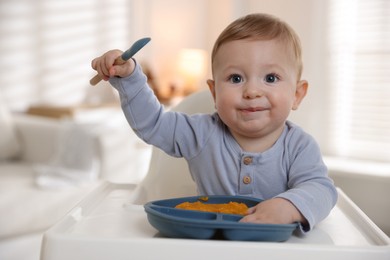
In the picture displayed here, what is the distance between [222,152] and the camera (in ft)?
3.04

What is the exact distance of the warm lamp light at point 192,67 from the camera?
3967 millimetres

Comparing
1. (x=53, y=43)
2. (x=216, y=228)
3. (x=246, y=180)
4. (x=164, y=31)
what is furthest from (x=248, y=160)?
(x=164, y=31)

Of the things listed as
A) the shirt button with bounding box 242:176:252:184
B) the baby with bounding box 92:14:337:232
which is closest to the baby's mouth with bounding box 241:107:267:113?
the baby with bounding box 92:14:337:232

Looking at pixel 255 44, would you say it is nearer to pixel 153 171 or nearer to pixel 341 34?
pixel 153 171

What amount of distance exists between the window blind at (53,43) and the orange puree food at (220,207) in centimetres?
310

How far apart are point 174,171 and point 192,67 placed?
286 centimetres

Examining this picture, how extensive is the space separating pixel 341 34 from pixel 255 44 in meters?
1.86

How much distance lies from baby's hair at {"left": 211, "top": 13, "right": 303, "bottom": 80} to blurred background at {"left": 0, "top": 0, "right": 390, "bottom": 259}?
1431 millimetres

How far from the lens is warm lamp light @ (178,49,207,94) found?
13.0ft

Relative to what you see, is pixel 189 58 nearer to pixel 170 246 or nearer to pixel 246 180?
pixel 246 180

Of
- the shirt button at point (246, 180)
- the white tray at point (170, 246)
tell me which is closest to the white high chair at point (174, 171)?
the shirt button at point (246, 180)

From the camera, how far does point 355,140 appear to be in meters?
2.64

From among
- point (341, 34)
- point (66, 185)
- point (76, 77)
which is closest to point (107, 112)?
point (76, 77)

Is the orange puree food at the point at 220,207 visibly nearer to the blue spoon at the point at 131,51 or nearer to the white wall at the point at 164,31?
the blue spoon at the point at 131,51
